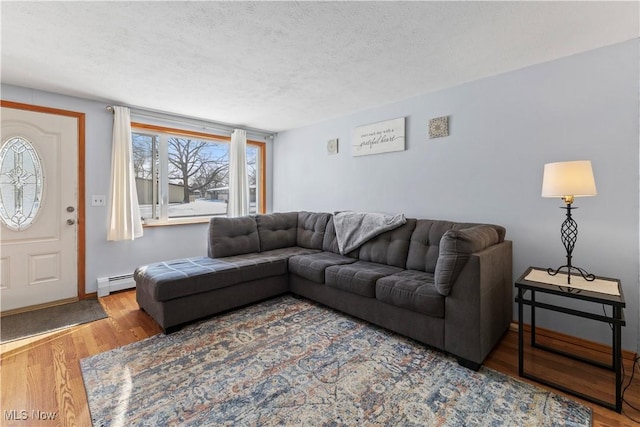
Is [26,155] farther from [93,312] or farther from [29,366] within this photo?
[29,366]

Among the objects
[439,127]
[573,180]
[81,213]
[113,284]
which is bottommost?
[113,284]

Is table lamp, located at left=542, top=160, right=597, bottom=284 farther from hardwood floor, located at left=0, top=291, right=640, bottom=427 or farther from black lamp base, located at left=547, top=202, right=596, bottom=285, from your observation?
hardwood floor, located at left=0, top=291, right=640, bottom=427

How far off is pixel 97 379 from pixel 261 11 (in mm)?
2500

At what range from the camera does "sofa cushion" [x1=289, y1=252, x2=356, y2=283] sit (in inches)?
116

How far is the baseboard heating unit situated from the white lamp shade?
436 cm

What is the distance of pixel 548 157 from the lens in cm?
243

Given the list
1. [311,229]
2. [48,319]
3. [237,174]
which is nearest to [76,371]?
[48,319]

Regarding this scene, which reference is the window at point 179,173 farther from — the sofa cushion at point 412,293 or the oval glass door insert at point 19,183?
the sofa cushion at point 412,293

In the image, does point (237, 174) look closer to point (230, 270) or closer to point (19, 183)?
point (230, 270)

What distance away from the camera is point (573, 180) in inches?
73.1

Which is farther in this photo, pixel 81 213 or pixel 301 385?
pixel 81 213

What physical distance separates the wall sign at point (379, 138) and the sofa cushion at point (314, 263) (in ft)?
4.50

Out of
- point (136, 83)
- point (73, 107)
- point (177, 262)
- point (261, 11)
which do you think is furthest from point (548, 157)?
point (73, 107)

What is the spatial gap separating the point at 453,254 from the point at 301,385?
129 cm
